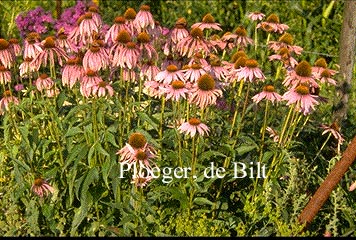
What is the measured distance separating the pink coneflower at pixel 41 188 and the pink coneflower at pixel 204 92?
0.70 m

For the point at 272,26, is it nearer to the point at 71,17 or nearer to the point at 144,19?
the point at 144,19

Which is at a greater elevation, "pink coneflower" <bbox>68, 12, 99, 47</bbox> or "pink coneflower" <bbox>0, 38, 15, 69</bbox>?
"pink coneflower" <bbox>68, 12, 99, 47</bbox>

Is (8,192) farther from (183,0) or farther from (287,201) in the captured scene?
(183,0)

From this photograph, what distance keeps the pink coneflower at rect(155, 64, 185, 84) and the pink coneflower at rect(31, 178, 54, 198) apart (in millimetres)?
639

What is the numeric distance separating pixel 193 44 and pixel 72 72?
55cm

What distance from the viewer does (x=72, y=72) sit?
3.13 m

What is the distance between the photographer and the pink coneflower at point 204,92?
297 centimetres

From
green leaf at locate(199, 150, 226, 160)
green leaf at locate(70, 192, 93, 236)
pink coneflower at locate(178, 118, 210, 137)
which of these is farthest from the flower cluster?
green leaf at locate(70, 192, 93, 236)

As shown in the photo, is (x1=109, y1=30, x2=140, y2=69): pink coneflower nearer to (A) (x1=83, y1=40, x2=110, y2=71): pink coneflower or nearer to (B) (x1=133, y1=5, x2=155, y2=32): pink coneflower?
(A) (x1=83, y1=40, x2=110, y2=71): pink coneflower

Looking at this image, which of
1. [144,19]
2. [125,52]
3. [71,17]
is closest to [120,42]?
[125,52]

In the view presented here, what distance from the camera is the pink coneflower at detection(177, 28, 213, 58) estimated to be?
128 inches

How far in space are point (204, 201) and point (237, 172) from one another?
0.27 meters

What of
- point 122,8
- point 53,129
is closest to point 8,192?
point 53,129

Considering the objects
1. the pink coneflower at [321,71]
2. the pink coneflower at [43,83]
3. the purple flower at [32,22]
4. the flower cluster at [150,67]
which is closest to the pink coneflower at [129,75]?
the flower cluster at [150,67]
